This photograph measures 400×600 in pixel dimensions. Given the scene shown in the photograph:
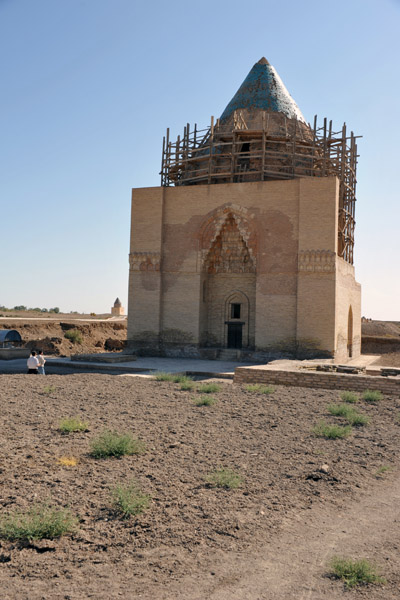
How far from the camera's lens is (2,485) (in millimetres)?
4617

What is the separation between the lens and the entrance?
1839 cm

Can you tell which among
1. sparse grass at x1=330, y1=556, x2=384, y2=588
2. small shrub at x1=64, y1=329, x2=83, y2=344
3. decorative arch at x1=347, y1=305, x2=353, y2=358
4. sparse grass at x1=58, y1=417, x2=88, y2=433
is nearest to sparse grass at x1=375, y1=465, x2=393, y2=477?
sparse grass at x1=330, y1=556, x2=384, y2=588

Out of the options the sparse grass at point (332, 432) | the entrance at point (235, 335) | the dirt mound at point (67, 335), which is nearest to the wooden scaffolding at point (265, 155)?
the entrance at point (235, 335)

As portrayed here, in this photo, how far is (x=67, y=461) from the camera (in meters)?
5.31

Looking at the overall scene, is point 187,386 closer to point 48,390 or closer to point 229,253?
point 48,390

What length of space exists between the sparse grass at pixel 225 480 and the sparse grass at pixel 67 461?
147 cm

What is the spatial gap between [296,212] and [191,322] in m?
5.23

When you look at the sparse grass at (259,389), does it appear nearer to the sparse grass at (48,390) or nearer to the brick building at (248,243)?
the sparse grass at (48,390)

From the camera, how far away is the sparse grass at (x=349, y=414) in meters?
7.57

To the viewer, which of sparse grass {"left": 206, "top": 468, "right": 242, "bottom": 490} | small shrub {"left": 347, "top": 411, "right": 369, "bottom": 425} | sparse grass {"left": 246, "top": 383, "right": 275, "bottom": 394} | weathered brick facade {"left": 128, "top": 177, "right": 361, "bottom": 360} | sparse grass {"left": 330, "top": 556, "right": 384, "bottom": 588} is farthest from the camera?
weathered brick facade {"left": 128, "top": 177, "right": 361, "bottom": 360}

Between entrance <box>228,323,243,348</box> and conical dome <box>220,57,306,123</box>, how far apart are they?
8.33 meters

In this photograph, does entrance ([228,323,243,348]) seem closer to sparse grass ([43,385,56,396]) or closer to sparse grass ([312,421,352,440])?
sparse grass ([43,385,56,396])

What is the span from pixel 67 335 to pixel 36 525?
2225 centimetres

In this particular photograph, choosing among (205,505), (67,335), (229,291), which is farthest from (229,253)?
(205,505)
